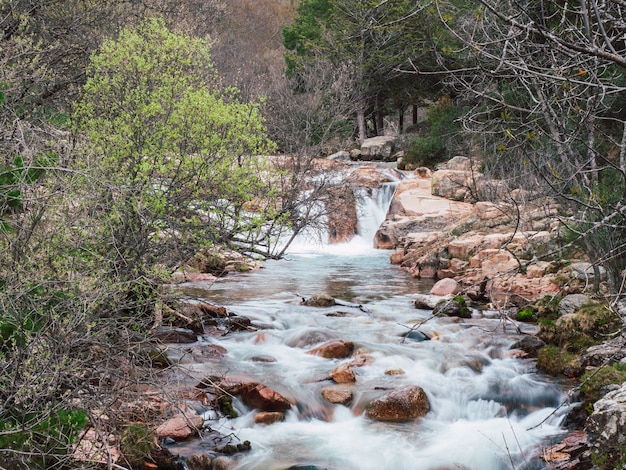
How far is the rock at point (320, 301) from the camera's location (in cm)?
1394

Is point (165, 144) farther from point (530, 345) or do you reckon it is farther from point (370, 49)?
point (370, 49)

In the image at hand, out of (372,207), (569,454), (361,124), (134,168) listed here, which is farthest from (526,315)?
(361,124)

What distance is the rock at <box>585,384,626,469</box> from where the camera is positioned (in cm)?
584

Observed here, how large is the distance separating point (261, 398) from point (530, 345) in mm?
4747

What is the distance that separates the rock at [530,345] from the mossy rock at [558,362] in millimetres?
371

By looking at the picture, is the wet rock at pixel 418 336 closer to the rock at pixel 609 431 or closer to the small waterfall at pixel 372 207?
the rock at pixel 609 431

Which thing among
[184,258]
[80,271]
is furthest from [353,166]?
[80,271]

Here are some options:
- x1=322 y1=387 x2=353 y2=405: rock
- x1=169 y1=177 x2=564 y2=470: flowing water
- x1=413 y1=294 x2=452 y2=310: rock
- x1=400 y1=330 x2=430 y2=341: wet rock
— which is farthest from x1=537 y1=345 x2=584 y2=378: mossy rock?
x1=413 y1=294 x2=452 y2=310: rock

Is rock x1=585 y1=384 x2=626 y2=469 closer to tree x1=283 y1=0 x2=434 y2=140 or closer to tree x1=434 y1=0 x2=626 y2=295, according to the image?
tree x1=434 y1=0 x2=626 y2=295

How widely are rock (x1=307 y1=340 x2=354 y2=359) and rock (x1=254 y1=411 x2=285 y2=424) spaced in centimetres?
228

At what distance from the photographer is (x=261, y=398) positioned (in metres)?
8.34

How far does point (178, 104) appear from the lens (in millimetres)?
7785

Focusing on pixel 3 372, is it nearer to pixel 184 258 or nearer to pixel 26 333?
pixel 26 333

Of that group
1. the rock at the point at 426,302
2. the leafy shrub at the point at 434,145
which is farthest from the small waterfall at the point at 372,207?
the rock at the point at 426,302
